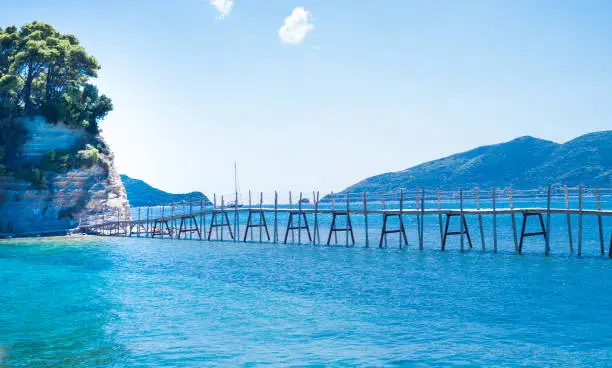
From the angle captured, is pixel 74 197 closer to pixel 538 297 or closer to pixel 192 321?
pixel 192 321

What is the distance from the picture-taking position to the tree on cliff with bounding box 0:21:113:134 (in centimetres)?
5688

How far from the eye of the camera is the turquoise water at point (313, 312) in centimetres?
1463

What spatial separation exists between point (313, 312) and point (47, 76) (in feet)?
177

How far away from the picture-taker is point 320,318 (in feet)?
61.1

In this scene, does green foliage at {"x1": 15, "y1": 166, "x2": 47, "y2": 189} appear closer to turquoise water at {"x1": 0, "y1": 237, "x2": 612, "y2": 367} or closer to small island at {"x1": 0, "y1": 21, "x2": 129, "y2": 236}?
small island at {"x1": 0, "y1": 21, "x2": 129, "y2": 236}

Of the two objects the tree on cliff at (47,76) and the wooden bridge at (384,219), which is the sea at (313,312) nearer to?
the wooden bridge at (384,219)

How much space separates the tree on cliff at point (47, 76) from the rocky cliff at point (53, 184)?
1.81 meters

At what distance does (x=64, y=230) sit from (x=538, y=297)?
50.2 m

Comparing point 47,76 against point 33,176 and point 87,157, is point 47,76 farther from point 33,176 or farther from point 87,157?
point 33,176

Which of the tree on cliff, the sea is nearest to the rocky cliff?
the tree on cliff

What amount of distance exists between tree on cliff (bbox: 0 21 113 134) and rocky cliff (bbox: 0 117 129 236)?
1.81 m

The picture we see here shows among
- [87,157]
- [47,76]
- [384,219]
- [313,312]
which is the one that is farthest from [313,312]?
[47,76]

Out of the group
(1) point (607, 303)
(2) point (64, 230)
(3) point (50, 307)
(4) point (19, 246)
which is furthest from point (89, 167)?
(1) point (607, 303)

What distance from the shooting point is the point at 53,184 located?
55875 millimetres
